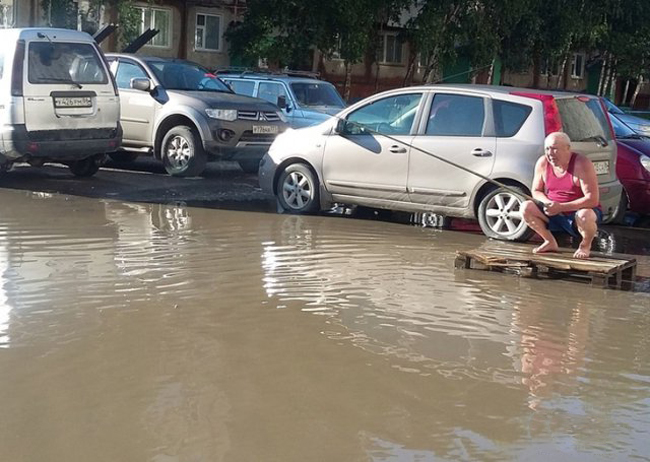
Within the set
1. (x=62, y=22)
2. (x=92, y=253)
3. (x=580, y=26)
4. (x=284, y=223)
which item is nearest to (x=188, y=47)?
(x=62, y=22)

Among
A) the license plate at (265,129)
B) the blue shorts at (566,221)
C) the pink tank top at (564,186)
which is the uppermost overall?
the license plate at (265,129)

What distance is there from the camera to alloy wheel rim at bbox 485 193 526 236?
9.77 metres

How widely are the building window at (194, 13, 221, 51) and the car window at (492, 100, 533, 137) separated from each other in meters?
22.8

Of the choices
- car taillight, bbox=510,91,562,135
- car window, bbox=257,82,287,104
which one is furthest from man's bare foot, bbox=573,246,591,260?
car window, bbox=257,82,287,104

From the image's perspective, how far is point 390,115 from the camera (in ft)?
35.6

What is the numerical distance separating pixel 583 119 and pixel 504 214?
1376 mm

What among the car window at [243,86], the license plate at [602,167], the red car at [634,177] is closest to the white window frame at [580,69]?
the car window at [243,86]

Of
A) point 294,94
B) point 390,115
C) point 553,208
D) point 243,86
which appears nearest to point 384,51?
point 243,86

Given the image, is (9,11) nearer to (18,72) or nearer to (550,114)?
(18,72)

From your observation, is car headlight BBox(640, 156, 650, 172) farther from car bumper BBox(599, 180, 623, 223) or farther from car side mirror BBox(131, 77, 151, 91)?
car side mirror BBox(131, 77, 151, 91)

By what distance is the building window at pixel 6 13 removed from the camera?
26516 millimetres

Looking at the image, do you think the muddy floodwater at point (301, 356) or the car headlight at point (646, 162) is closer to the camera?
the muddy floodwater at point (301, 356)

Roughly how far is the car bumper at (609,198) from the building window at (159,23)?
2213 centimetres

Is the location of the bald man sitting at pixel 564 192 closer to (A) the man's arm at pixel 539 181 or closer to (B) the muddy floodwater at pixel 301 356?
(A) the man's arm at pixel 539 181
